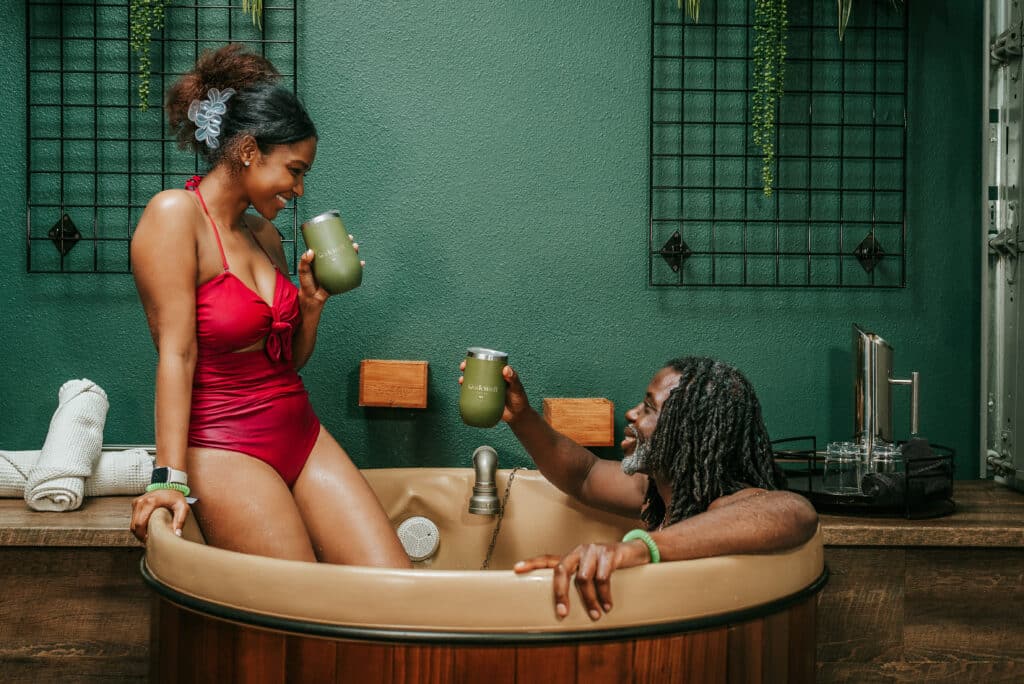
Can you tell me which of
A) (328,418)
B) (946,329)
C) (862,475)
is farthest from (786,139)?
(328,418)

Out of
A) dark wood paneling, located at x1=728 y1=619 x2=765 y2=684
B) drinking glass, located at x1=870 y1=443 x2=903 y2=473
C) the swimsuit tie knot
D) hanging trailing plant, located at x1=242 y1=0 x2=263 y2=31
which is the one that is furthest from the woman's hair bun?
drinking glass, located at x1=870 y1=443 x2=903 y2=473

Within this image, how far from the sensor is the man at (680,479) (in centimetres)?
126

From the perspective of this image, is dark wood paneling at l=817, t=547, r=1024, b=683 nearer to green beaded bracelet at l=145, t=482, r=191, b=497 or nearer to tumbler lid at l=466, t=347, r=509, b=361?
tumbler lid at l=466, t=347, r=509, b=361

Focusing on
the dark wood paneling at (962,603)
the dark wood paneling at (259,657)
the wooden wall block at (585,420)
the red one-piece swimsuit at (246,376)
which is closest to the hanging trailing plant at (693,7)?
the wooden wall block at (585,420)

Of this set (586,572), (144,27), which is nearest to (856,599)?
(586,572)

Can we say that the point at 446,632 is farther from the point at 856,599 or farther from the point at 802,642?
the point at 856,599

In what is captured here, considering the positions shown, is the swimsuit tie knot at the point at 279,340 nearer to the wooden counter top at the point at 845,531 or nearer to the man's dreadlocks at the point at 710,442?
the wooden counter top at the point at 845,531

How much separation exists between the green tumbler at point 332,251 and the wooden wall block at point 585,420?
0.73 m

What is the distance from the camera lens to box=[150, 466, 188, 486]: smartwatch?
→ 157 centimetres

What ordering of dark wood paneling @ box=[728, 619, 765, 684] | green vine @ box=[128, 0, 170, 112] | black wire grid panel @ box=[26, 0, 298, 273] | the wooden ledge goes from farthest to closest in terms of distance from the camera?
1. black wire grid panel @ box=[26, 0, 298, 273]
2. green vine @ box=[128, 0, 170, 112]
3. the wooden ledge
4. dark wood paneling @ box=[728, 619, 765, 684]

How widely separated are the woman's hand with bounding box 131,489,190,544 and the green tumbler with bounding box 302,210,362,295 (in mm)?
494

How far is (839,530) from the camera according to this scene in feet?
6.31

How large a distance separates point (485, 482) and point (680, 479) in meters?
0.69

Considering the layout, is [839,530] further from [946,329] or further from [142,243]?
[142,243]
